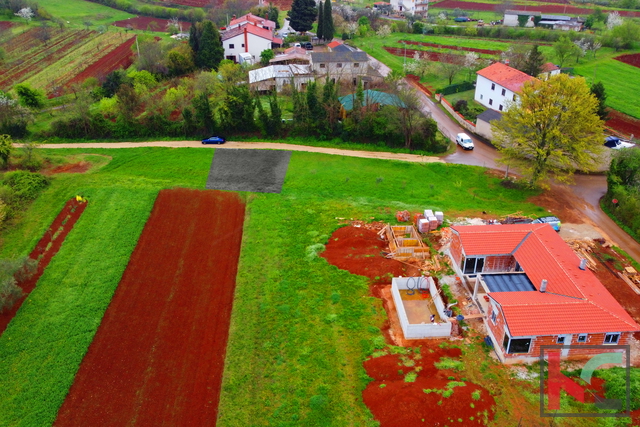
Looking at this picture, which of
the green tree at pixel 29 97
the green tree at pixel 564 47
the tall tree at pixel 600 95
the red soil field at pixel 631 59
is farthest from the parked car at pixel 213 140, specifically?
the red soil field at pixel 631 59

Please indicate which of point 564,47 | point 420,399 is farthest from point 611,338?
point 564,47

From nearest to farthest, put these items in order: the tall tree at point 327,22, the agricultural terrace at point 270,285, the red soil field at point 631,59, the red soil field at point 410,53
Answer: the agricultural terrace at point 270,285, the red soil field at point 631,59, the red soil field at point 410,53, the tall tree at point 327,22

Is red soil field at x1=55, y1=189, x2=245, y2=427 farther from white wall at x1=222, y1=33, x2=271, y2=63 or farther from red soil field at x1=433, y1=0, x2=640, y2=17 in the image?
red soil field at x1=433, y1=0, x2=640, y2=17

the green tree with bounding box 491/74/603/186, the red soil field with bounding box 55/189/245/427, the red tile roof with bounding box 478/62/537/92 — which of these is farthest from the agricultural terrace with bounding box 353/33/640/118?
the red soil field with bounding box 55/189/245/427

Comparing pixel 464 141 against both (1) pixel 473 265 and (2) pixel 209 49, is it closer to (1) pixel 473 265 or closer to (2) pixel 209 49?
(1) pixel 473 265

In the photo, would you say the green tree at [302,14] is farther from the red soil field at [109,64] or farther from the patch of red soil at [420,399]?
the patch of red soil at [420,399]

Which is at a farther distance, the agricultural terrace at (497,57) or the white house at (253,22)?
the white house at (253,22)

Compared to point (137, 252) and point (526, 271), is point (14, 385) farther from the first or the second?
point (526, 271)
